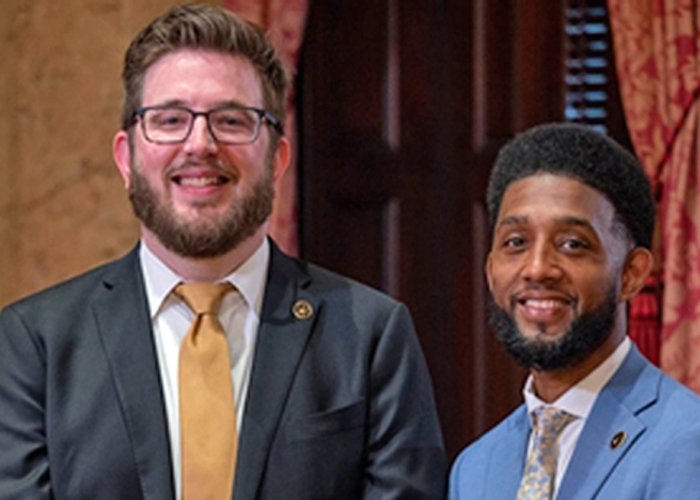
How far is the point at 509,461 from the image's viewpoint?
189 centimetres

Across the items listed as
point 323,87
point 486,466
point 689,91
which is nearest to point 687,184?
point 689,91

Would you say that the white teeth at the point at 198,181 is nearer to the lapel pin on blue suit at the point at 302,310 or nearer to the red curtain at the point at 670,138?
the lapel pin on blue suit at the point at 302,310

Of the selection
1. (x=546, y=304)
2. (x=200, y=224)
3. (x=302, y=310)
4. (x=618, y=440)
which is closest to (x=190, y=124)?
(x=200, y=224)

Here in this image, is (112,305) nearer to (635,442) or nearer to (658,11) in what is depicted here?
(635,442)

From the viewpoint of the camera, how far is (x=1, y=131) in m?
3.65

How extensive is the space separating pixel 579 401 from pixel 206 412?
65 centimetres

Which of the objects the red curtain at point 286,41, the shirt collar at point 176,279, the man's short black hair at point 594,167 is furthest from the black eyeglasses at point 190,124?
the red curtain at point 286,41

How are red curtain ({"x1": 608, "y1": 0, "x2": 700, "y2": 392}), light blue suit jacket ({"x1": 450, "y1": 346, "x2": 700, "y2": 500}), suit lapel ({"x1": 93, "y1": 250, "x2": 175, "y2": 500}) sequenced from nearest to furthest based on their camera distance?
light blue suit jacket ({"x1": 450, "y1": 346, "x2": 700, "y2": 500}) < suit lapel ({"x1": 93, "y1": 250, "x2": 175, "y2": 500}) < red curtain ({"x1": 608, "y1": 0, "x2": 700, "y2": 392})

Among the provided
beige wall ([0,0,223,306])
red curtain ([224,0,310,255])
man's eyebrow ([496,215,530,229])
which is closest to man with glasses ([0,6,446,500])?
man's eyebrow ([496,215,530,229])

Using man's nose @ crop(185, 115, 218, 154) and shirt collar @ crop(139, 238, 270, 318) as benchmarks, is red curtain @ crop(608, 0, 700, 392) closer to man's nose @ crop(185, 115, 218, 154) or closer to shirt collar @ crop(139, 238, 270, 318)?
shirt collar @ crop(139, 238, 270, 318)

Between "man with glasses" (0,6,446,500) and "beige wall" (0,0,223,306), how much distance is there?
1.50 meters

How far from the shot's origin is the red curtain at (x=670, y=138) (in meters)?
3.39

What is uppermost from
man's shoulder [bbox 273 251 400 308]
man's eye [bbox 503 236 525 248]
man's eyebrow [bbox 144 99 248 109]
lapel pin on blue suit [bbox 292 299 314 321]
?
man's eyebrow [bbox 144 99 248 109]

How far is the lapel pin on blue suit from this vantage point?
2.08 metres
